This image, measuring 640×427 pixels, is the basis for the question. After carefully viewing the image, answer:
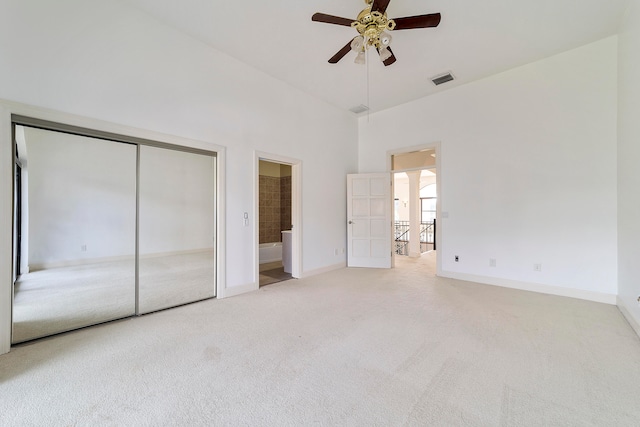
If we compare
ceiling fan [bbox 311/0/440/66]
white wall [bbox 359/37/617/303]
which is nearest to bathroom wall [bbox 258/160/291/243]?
white wall [bbox 359/37/617/303]

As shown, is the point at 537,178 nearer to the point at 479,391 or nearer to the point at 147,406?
the point at 479,391

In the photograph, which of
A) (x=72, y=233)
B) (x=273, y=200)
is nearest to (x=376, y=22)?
(x=72, y=233)

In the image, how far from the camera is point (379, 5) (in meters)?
2.15

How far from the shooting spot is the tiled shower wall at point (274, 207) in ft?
25.4

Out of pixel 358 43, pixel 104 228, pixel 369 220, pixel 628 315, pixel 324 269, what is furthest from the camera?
pixel 369 220

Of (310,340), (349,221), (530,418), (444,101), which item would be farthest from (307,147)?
(530,418)

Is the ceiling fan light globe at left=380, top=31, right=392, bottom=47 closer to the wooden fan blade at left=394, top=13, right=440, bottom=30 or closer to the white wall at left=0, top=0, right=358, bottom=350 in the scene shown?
the wooden fan blade at left=394, top=13, right=440, bottom=30

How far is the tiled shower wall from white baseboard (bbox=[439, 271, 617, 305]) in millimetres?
4990

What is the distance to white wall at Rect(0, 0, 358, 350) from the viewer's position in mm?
2225

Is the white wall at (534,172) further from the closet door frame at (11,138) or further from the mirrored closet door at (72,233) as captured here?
the mirrored closet door at (72,233)

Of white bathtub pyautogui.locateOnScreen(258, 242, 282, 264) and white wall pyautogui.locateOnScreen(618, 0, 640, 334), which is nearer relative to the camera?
white wall pyautogui.locateOnScreen(618, 0, 640, 334)

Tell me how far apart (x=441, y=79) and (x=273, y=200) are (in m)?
5.53

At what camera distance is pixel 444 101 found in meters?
4.68

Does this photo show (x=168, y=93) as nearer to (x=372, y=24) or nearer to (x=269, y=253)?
(x=372, y=24)
